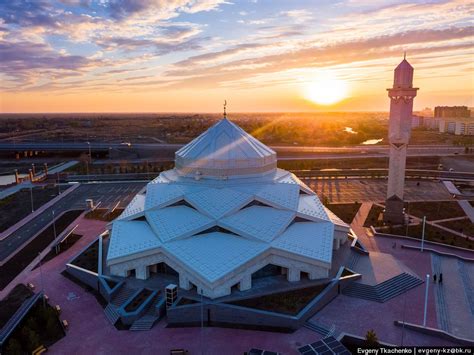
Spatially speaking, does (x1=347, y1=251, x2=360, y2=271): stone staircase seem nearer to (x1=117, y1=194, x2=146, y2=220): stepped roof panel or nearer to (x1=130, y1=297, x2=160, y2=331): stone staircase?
(x1=130, y1=297, x2=160, y2=331): stone staircase

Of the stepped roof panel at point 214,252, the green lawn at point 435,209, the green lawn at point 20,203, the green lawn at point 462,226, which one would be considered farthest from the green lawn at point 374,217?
the green lawn at point 20,203

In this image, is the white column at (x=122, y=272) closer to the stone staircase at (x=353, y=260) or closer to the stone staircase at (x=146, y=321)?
the stone staircase at (x=146, y=321)

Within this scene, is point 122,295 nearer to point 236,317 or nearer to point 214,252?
point 214,252

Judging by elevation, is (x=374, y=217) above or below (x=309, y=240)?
below

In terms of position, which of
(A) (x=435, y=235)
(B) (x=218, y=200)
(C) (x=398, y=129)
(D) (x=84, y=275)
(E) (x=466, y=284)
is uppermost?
(C) (x=398, y=129)

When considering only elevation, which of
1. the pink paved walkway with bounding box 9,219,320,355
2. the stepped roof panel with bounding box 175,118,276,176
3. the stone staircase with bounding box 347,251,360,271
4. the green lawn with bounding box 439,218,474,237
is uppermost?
the stepped roof panel with bounding box 175,118,276,176

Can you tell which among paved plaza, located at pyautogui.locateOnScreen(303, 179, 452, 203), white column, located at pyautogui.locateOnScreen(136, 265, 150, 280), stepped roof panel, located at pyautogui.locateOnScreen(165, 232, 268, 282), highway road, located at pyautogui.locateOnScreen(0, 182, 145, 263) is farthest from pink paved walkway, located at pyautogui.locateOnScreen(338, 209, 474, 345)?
highway road, located at pyautogui.locateOnScreen(0, 182, 145, 263)

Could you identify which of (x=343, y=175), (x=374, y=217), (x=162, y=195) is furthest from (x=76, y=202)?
(x=343, y=175)
